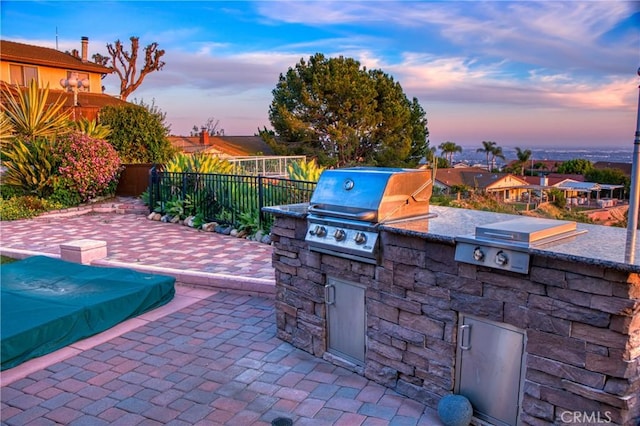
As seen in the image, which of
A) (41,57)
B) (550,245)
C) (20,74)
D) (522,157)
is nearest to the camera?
(550,245)

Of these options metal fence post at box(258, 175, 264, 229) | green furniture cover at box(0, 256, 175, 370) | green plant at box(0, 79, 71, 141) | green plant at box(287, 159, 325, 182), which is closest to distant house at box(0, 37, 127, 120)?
green plant at box(0, 79, 71, 141)

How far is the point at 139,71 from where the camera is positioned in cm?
2566

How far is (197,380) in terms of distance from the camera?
325 centimetres

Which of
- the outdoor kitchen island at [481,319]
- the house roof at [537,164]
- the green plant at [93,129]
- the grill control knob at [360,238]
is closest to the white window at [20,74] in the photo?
the green plant at [93,129]

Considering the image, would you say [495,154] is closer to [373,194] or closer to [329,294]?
[329,294]

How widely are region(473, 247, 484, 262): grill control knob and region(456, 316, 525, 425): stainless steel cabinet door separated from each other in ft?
1.22

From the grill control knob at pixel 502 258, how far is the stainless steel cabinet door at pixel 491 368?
36 centimetres

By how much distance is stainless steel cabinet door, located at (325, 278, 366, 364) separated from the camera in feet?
10.7

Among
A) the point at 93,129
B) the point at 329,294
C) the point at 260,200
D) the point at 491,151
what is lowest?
the point at 329,294

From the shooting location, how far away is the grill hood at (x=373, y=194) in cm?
303

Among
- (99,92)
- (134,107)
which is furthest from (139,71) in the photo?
(134,107)

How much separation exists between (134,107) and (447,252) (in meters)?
13.6

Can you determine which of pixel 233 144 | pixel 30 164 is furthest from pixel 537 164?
pixel 30 164

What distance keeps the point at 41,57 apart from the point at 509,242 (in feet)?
80.1
